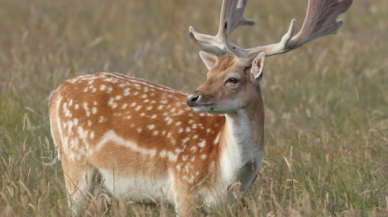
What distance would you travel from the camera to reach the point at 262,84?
24.1ft

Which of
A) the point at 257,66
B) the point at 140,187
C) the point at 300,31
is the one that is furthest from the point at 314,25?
the point at 140,187

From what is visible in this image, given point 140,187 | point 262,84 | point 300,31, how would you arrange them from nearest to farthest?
point 300,31 < point 140,187 < point 262,84

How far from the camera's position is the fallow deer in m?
4.21

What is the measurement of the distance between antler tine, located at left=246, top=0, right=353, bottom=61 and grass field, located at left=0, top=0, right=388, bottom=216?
806mm

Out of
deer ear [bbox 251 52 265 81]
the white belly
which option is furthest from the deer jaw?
the white belly

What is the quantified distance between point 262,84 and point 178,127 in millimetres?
2973

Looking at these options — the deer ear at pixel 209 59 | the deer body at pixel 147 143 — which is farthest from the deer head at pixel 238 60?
the deer body at pixel 147 143

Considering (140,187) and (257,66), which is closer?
(257,66)

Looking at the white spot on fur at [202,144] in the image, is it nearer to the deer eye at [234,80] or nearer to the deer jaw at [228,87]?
the deer jaw at [228,87]

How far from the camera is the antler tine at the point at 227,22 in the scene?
14.2 ft

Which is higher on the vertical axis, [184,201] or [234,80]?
[234,80]

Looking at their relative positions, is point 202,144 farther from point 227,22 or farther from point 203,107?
point 227,22

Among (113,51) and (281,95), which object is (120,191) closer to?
(281,95)

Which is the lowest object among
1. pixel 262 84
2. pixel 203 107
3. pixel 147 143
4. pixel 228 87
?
pixel 262 84
